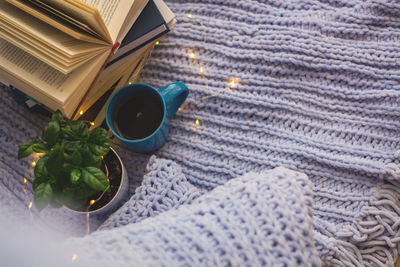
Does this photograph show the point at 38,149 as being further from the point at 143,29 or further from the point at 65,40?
the point at 143,29

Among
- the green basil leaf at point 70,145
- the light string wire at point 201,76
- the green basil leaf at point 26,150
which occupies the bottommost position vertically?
the light string wire at point 201,76

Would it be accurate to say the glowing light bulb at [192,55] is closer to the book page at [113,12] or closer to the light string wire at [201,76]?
the light string wire at [201,76]

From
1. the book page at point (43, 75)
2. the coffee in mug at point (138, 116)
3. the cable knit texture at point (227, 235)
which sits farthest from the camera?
the coffee in mug at point (138, 116)

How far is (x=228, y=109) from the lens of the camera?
30.2 inches

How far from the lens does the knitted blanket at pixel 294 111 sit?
692 mm

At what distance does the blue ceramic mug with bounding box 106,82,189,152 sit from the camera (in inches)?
27.1

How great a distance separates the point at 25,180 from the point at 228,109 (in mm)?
479

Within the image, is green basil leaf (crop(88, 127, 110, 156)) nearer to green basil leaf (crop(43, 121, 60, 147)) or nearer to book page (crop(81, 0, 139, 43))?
green basil leaf (crop(43, 121, 60, 147))

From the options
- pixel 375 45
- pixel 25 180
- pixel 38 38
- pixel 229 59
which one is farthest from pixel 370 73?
pixel 25 180

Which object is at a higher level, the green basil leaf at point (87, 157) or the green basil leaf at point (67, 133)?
the green basil leaf at point (67, 133)

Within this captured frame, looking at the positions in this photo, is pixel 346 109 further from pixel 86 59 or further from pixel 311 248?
pixel 86 59

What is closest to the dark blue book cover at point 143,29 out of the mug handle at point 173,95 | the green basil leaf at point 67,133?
the mug handle at point 173,95

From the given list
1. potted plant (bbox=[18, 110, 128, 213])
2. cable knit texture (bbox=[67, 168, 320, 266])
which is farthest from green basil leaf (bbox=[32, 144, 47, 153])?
cable knit texture (bbox=[67, 168, 320, 266])

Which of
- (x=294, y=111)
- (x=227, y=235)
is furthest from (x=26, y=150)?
(x=294, y=111)
